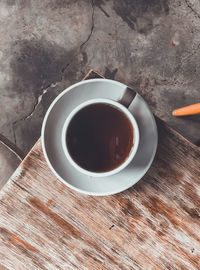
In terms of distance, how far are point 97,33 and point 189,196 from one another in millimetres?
1284

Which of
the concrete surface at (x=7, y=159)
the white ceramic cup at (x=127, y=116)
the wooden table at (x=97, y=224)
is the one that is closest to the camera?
the white ceramic cup at (x=127, y=116)

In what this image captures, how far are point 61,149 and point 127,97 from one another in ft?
1.04

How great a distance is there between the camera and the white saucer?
109 centimetres

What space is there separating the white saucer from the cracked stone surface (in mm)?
919

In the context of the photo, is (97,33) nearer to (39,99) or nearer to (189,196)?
(39,99)

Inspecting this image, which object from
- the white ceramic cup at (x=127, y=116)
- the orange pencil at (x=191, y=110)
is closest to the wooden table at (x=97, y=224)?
the white ceramic cup at (x=127, y=116)

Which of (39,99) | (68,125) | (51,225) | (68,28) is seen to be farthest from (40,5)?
(51,225)

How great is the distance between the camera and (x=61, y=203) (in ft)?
3.96

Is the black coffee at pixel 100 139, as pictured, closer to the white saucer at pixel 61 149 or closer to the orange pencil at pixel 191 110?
the white saucer at pixel 61 149

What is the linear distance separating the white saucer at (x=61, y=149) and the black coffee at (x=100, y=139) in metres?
0.05

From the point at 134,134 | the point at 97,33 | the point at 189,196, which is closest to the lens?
the point at 134,134

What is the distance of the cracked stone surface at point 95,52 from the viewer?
1972 mm

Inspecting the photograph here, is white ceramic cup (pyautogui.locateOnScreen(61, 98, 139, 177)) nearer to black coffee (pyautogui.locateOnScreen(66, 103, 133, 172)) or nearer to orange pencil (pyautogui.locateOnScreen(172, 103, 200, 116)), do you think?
black coffee (pyautogui.locateOnScreen(66, 103, 133, 172))

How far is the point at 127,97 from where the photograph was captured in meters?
1.09
